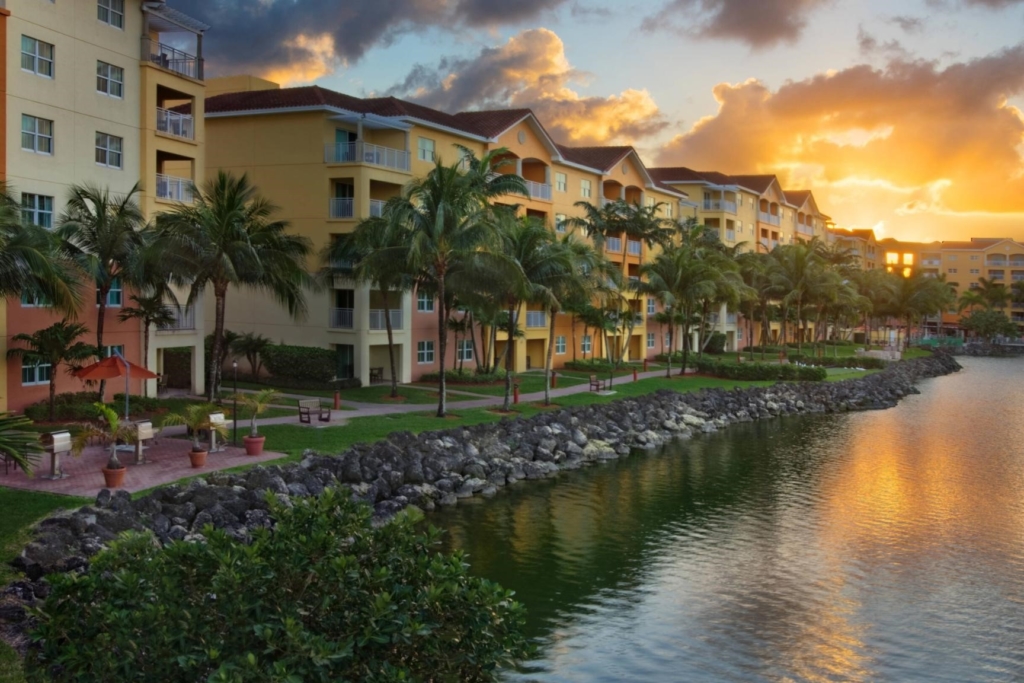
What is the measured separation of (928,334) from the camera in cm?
15162

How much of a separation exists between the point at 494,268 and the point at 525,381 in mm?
15531

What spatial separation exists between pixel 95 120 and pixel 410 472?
62.9 ft

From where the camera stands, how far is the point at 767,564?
71.3ft

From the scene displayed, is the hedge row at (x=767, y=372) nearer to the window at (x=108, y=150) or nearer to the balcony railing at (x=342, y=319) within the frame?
the balcony railing at (x=342, y=319)

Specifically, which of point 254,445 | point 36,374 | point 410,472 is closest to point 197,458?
point 254,445

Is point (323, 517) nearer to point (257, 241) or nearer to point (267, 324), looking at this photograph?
point (257, 241)

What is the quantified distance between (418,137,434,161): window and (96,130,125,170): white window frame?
610 inches

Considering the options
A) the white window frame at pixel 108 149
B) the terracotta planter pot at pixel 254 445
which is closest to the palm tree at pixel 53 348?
the terracotta planter pot at pixel 254 445

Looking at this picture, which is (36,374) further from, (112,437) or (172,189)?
(112,437)

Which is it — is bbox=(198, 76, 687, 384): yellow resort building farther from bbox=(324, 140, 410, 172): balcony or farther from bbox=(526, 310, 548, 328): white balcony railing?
bbox=(526, 310, 548, 328): white balcony railing

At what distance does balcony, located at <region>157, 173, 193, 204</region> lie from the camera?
3741 centimetres

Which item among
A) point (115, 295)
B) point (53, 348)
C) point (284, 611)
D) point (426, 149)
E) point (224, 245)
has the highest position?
point (426, 149)

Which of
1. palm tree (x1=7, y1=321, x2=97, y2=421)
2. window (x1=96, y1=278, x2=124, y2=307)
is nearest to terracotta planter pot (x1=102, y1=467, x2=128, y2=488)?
palm tree (x1=7, y1=321, x2=97, y2=421)

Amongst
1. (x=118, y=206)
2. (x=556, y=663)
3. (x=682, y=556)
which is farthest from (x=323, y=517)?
(x=118, y=206)
